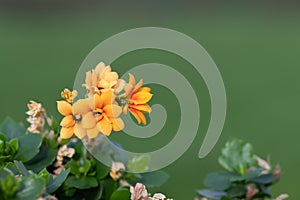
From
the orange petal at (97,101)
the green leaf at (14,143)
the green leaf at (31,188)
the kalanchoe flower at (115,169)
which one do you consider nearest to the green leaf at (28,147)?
the green leaf at (14,143)

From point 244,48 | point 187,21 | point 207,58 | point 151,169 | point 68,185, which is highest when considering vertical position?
point 187,21

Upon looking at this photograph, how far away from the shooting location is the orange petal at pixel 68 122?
1.04 meters

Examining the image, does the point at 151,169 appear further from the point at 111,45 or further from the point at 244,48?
the point at 244,48

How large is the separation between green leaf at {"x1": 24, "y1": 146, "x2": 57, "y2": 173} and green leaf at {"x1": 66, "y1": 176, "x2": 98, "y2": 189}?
47 mm

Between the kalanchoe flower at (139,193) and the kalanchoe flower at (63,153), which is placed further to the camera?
the kalanchoe flower at (63,153)

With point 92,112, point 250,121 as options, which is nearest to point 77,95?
point 92,112

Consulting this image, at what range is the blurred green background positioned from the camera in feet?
17.1

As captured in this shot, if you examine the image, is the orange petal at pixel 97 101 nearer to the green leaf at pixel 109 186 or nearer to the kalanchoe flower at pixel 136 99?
the kalanchoe flower at pixel 136 99

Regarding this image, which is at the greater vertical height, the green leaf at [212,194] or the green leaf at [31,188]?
the green leaf at [212,194]

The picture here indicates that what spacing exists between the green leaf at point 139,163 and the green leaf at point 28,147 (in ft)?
0.54

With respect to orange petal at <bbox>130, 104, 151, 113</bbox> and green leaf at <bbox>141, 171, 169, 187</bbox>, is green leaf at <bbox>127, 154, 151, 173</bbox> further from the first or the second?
orange petal at <bbox>130, 104, 151, 113</bbox>

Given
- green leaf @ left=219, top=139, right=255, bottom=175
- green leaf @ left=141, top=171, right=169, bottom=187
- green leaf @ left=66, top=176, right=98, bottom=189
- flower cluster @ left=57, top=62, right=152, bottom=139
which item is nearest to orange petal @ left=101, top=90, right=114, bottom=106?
flower cluster @ left=57, top=62, right=152, bottom=139

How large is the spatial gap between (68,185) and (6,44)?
26.0 feet

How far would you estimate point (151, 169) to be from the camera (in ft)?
4.41
